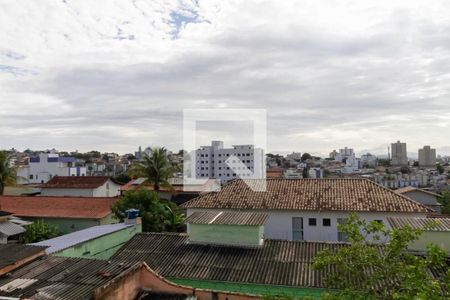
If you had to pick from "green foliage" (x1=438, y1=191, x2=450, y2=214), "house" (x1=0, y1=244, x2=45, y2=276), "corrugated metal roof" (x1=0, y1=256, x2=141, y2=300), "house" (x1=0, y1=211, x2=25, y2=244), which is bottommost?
"green foliage" (x1=438, y1=191, x2=450, y2=214)

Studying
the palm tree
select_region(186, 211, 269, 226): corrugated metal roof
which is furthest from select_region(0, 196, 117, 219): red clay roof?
select_region(186, 211, 269, 226): corrugated metal roof

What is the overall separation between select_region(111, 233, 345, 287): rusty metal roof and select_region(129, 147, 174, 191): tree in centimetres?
1606

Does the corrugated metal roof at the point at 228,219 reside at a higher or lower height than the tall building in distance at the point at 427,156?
lower

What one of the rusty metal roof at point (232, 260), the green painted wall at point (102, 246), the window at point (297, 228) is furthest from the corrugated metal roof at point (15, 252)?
the window at point (297, 228)

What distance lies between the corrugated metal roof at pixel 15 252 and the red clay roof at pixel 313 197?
1182 cm

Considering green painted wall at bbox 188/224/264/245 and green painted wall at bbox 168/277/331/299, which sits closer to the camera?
green painted wall at bbox 168/277/331/299

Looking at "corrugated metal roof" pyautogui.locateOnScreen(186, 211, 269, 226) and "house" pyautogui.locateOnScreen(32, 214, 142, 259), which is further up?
"corrugated metal roof" pyautogui.locateOnScreen(186, 211, 269, 226)

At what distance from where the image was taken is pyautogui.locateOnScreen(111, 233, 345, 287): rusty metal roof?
12.4 meters

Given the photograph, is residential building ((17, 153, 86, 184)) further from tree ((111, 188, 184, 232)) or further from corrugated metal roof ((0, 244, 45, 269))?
corrugated metal roof ((0, 244, 45, 269))

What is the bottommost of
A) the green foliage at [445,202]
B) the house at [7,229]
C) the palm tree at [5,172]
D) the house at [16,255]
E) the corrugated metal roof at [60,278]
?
the green foliage at [445,202]

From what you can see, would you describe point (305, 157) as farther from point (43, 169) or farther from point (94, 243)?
point (94, 243)

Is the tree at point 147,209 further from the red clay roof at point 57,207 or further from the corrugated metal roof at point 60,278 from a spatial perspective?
the corrugated metal roof at point 60,278

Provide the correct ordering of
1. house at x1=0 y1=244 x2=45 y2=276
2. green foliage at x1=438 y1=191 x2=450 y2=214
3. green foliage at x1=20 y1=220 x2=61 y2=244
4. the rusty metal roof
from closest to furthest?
house at x1=0 y1=244 x2=45 y2=276 < the rusty metal roof < green foliage at x1=20 y1=220 x2=61 y2=244 < green foliage at x1=438 y1=191 x2=450 y2=214

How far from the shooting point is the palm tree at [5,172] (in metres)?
33.9
